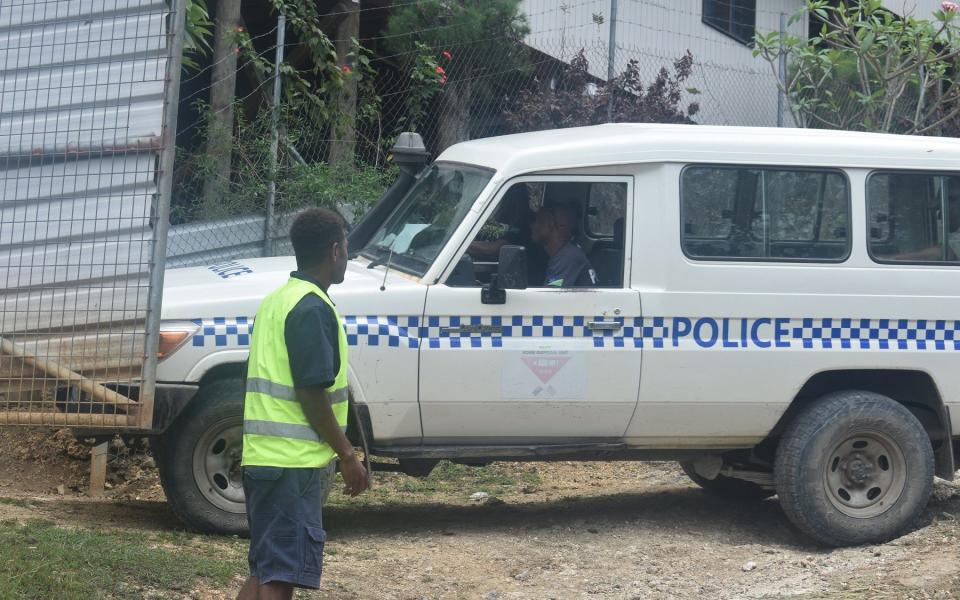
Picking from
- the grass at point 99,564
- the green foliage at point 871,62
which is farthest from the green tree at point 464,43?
the grass at point 99,564

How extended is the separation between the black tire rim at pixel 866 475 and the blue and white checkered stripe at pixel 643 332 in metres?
0.55

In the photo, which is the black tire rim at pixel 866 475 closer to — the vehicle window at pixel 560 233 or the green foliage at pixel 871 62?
the vehicle window at pixel 560 233

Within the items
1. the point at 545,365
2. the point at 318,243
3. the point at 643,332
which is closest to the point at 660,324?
the point at 643,332

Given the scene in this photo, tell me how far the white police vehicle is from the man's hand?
178 cm

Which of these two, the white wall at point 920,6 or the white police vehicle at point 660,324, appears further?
the white wall at point 920,6

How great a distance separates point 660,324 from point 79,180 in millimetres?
2924

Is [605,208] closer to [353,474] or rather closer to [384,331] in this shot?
[384,331]

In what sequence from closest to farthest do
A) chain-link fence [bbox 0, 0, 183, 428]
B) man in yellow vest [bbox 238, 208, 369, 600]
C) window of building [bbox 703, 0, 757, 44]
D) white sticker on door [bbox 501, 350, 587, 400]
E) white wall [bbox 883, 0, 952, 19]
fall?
man in yellow vest [bbox 238, 208, 369, 600]
chain-link fence [bbox 0, 0, 183, 428]
white sticker on door [bbox 501, 350, 587, 400]
window of building [bbox 703, 0, 757, 44]
white wall [bbox 883, 0, 952, 19]

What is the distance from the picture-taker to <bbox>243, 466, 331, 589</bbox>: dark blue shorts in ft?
12.6

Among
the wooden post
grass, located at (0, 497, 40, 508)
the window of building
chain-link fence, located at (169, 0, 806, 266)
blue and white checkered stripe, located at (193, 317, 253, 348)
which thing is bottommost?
grass, located at (0, 497, 40, 508)

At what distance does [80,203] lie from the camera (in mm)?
5750

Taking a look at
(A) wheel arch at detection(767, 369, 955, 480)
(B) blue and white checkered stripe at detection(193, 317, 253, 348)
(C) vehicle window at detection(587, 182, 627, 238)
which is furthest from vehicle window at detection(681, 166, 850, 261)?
(B) blue and white checkered stripe at detection(193, 317, 253, 348)

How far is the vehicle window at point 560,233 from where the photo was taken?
20.4 ft

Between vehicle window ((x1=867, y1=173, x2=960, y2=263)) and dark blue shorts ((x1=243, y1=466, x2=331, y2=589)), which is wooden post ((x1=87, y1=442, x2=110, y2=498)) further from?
vehicle window ((x1=867, y1=173, x2=960, y2=263))
